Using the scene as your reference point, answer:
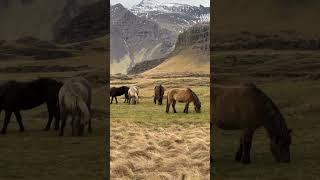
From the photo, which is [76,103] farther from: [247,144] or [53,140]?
[247,144]

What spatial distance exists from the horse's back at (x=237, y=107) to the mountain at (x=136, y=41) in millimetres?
58233

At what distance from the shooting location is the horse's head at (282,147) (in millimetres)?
8109

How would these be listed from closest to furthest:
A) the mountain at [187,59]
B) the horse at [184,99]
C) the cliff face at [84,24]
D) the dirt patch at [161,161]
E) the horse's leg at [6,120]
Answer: the horse's leg at [6,120]
the cliff face at [84,24]
the dirt patch at [161,161]
the horse at [184,99]
the mountain at [187,59]

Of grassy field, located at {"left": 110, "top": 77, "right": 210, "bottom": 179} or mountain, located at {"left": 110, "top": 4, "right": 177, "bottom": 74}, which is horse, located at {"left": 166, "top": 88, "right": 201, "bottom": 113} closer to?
grassy field, located at {"left": 110, "top": 77, "right": 210, "bottom": 179}

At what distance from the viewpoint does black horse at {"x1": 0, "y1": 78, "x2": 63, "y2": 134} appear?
9484 millimetres

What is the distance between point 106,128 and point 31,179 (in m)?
2.02

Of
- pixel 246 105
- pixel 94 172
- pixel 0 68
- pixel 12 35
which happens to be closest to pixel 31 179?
pixel 94 172

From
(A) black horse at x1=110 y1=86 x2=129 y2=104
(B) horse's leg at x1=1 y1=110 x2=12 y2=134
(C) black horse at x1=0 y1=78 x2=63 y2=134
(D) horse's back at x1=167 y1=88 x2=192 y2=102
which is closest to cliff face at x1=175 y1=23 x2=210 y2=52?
(A) black horse at x1=110 y1=86 x2=129 y2=104

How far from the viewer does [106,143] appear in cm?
902

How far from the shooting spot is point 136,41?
88.9 meters

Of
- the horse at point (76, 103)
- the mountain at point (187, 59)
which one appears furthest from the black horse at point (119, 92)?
the mountain at point (187, 59)

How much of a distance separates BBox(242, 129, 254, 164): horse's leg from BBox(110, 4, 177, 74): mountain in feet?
194

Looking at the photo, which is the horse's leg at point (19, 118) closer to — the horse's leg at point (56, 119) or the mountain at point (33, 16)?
the horse's leg at point (56, 119)

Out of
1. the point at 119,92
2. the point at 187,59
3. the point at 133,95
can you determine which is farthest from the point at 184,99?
the point at 187,59
